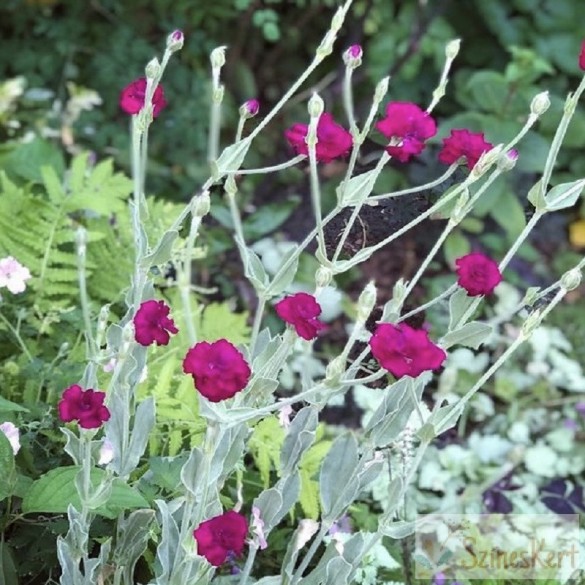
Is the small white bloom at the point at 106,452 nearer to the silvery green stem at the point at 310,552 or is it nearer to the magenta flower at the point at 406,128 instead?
the silvery green stem at the point at 310,552

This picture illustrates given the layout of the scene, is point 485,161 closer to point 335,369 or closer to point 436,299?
point 436,299

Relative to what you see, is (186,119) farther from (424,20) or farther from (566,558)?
(566,558)

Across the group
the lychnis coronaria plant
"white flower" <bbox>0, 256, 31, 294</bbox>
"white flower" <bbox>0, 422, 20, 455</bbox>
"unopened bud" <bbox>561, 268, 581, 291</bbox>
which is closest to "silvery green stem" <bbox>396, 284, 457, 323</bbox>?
the lychnis coronaria plant

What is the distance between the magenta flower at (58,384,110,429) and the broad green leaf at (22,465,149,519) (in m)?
0.20

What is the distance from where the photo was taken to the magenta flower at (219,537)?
3.01ft

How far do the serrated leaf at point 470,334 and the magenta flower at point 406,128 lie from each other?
190 mm

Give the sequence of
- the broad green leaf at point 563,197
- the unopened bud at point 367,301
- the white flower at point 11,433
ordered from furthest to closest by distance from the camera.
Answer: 1. the white flower at point 11,433
2. the broad green leaf at point 563,197
3. the unopened bud at point 367,301

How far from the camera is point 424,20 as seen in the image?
2809 millimetres

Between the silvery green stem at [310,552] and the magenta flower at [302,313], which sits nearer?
the magenta flower at [302,313]

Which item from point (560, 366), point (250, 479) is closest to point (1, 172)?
point (250, 479)

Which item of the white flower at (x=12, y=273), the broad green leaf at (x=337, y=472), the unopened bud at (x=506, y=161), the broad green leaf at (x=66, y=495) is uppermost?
the unopened bud at (x=506, y=161)

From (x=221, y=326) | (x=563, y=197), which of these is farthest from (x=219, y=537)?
(x=221, y=326)

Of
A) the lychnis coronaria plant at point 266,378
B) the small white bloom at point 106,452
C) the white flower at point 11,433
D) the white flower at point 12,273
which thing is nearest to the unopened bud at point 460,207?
the lychnis coronaria plant at point 266,378

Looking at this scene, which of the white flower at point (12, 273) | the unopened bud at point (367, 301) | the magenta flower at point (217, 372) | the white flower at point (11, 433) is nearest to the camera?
the magenta flower at point (217, 372)
